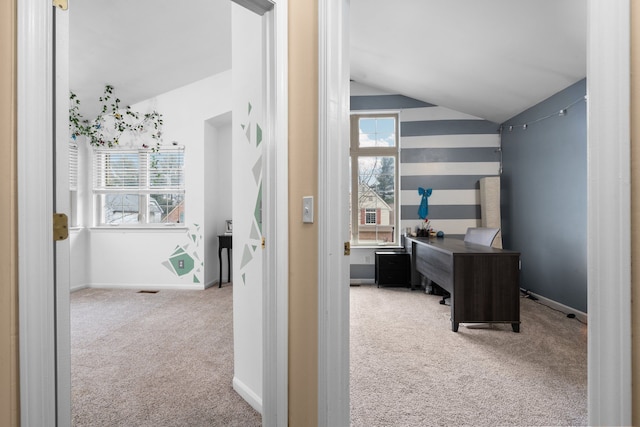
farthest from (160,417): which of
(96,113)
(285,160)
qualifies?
(96,113)

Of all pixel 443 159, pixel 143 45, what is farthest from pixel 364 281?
pixel 143 45

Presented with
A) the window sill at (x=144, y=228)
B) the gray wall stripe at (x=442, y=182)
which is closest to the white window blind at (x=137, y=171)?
the window sill at (x=144, y=228)

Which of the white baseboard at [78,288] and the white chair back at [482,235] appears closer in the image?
the white chair back at [482,235]

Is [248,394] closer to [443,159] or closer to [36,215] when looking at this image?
[36,215]

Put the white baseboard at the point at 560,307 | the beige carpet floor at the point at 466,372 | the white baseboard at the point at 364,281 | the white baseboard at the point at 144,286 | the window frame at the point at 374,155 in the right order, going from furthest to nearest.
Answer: the window frame at the point at 374,155
the white baseboard at the point at 364,281
the white baseboard at the point at 144,286
the white baseboard at the point at 560,307
the beige carpet floor at the point at 466,372

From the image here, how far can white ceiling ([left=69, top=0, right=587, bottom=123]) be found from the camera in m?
3.02

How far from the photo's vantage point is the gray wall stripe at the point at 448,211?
5.38 meters

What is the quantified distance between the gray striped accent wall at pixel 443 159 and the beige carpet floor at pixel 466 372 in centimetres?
192

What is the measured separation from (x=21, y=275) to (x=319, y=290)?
0.95 m

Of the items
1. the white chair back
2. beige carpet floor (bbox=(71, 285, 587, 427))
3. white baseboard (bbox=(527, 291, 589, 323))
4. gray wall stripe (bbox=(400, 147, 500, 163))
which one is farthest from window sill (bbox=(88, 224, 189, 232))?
white baseboard (bbox=(527, 291, 589, 323))

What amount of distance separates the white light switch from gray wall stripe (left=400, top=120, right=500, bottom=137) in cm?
440

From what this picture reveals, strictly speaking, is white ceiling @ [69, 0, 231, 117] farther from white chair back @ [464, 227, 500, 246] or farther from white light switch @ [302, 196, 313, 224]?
white chair back @ [464, 227, 500, 246]

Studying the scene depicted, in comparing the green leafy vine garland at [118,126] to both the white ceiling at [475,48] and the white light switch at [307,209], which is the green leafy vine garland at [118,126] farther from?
the white light switch at [307,209]

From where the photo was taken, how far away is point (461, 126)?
540 cm
